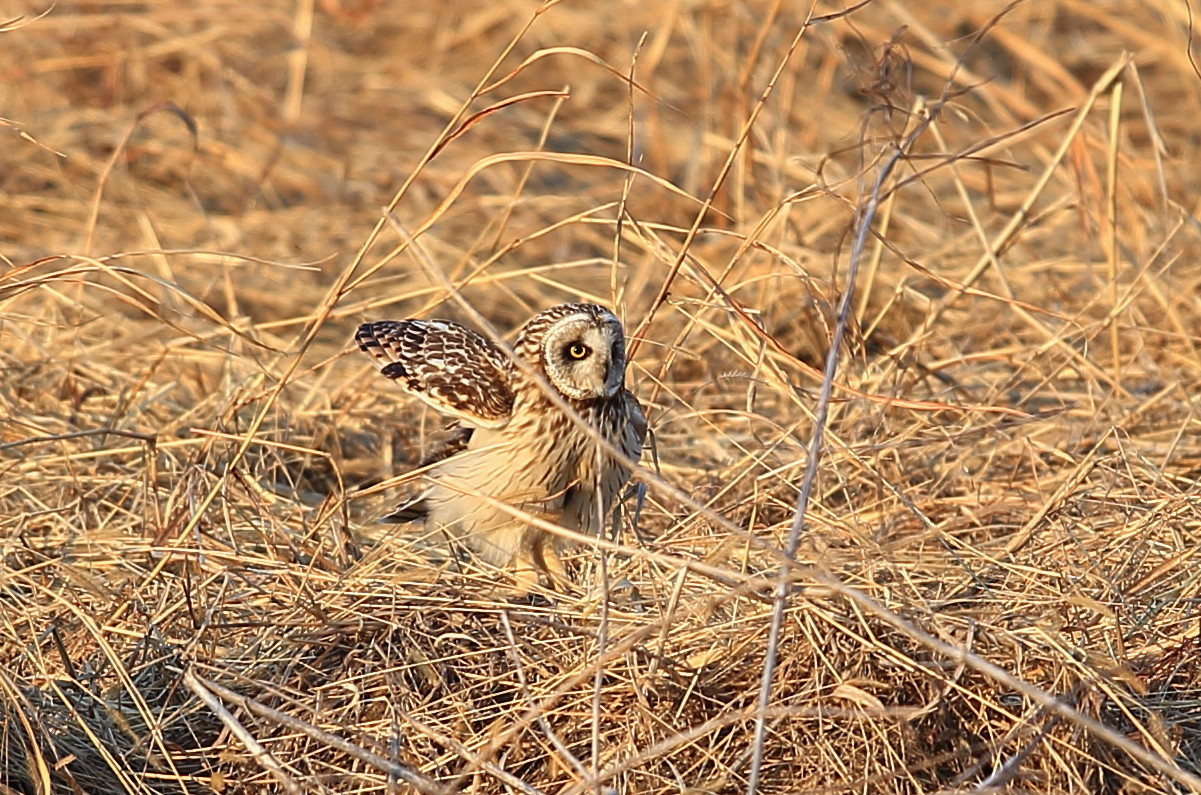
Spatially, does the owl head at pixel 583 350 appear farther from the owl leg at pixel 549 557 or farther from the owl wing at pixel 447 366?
the owl leg at pixel 549 557

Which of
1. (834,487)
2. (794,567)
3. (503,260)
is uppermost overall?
(794,567)

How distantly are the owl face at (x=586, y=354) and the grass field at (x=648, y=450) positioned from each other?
143 mm

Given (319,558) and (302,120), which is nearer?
(319,558)

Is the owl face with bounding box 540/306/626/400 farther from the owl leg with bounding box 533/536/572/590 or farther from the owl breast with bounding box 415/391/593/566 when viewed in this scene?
the owl leg with bounding box 533/536/572/590

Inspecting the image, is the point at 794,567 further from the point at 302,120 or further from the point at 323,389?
the point at 302,120

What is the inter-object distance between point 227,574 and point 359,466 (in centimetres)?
114

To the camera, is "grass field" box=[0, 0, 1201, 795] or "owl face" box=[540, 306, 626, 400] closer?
"grass field" box=[0, 0, 1201, 795]

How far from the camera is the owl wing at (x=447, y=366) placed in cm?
376

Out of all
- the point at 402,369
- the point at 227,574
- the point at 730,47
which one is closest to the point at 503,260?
the point at 730,47

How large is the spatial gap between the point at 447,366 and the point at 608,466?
18.3 inches

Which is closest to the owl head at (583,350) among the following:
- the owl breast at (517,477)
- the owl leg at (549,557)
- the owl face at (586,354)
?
the owl face at (586,354)

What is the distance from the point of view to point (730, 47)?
7.11 m

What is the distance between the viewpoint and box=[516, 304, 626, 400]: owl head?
3498mm

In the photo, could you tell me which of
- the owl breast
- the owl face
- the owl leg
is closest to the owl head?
the owl face
